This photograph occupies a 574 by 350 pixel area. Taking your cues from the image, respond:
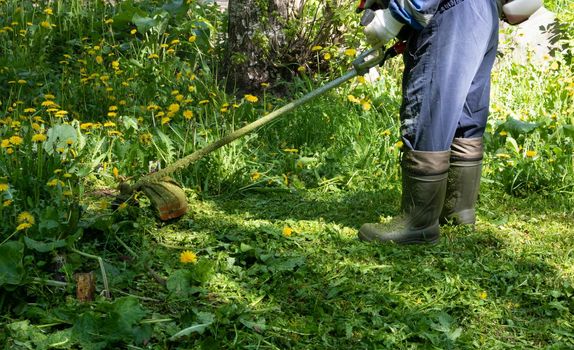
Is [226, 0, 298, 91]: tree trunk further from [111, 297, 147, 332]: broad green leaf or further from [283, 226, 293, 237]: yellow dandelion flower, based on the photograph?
[111, 297, 147, 332]: broad green leaf

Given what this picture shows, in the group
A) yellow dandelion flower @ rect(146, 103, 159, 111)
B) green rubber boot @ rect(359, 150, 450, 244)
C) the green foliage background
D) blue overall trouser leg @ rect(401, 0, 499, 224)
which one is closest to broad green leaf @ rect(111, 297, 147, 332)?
the green foliage background

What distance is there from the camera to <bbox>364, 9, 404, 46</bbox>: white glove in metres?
3.28

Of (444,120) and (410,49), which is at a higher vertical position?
(410,49)

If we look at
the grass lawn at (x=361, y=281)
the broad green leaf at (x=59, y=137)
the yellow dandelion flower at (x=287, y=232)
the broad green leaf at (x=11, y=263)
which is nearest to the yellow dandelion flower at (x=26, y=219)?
the broad green leaf at (x=11, y=263)

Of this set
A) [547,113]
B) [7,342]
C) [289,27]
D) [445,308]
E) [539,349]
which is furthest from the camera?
[289,27]

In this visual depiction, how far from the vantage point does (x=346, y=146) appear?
461cm

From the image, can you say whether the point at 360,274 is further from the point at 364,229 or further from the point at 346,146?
the point at 346,146

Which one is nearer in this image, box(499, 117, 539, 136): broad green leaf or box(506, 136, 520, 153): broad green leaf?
box(506, 136, 520, 153): broad green leaf

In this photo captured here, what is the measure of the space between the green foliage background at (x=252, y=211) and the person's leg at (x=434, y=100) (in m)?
0.18

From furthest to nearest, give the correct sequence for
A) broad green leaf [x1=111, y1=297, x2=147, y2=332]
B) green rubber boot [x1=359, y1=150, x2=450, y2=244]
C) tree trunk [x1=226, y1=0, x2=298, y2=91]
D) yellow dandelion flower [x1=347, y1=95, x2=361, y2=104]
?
tree trunk [x1=226, y1=0, x2=298, y2=91] → yellow dandelion flower [x1=347, y1=95, x2=361, y2=104] → green rubber boot [x1=359, y1=150, x2=450, y2=244] → broad green leaf [x1=111, y1=297, x2=147, y2=332]

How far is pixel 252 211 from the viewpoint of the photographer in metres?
3.98

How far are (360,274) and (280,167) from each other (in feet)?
4.63

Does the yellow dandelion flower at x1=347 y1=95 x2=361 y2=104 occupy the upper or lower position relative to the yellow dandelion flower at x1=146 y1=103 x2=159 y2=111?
upper

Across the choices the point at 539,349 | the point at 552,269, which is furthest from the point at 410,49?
the point at 539,349
